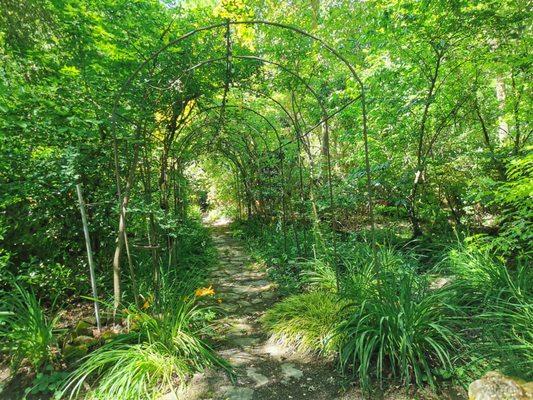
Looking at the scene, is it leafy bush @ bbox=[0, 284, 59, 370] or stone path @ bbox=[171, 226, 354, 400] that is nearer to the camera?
stone path @ bbox=[171, 226, 354, 400]

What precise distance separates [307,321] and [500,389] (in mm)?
1499

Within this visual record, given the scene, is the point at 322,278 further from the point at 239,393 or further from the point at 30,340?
the point at 30,340

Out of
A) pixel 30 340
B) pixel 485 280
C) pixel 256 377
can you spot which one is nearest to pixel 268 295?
pixel 256 377

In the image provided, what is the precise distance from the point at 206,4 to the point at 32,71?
2133mm

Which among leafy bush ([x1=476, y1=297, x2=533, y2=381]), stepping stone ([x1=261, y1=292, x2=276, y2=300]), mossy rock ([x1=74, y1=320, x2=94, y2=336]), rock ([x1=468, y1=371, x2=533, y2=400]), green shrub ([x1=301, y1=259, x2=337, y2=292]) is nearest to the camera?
rock ([x1=468, y1=371, x2=533, y2=400])

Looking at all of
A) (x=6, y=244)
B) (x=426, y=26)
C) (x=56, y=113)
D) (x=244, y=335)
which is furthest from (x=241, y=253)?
(x=426, y=26)

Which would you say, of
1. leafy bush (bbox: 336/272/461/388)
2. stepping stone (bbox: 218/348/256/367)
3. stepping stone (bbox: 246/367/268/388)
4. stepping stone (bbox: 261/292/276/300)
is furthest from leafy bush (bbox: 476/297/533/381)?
stepping stone (bbox: 261/292/276/300)

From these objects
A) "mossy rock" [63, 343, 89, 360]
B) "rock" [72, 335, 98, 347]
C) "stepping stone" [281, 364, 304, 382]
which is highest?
"rock" [72, 335, 98, 347]

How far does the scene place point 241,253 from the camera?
A: 6.42m

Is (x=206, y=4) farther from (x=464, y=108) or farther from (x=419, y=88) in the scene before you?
(x=464, y=108)

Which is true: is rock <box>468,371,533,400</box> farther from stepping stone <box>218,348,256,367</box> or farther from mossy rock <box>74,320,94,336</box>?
mossy rock <box>74,320,94,336</box>

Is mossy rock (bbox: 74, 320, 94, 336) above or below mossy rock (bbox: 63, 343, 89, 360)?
above

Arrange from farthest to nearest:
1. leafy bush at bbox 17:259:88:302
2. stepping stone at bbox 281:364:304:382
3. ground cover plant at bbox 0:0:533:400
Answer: leafy bush at bbox 17:259:88:302, stepping stone at bbox 281:364:304:382, ground cover plant at bbox 0:0:533:400

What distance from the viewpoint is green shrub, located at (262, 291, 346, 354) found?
2.48m
